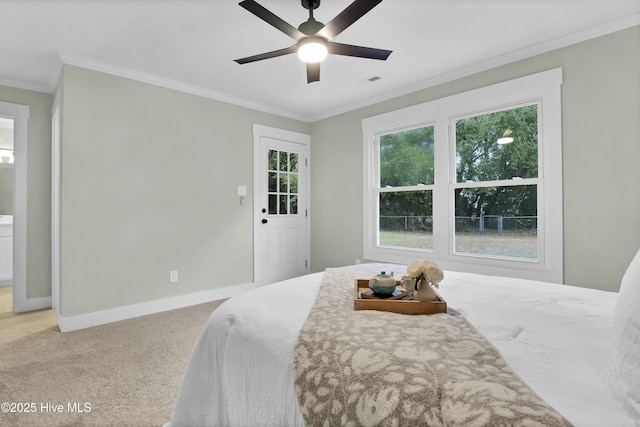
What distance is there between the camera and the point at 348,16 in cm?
187

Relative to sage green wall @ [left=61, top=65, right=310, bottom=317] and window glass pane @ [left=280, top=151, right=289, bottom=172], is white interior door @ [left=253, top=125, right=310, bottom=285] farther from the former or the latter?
sage green wall @ [left=61, top=65, right=310, bottom=317]

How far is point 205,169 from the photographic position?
3852 mm

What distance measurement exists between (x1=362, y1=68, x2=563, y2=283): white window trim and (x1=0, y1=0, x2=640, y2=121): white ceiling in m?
0.28

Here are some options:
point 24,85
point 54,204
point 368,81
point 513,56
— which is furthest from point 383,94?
point 24,85

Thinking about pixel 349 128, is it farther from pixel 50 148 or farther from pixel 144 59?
pixel 50 148

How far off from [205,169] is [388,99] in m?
2.33

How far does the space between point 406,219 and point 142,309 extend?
9.91ft

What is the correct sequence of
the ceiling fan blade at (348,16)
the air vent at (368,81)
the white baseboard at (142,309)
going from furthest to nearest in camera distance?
the air vent at (368,81) → the white baseboard at (142,309) → the ceiling fan blade at (348,16)

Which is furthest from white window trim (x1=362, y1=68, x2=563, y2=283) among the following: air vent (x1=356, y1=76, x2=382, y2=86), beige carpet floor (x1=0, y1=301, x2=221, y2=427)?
beige carpet floor (x1=0, y1=301, x2=221, y2=427)

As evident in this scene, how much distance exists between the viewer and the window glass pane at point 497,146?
3.00 metres

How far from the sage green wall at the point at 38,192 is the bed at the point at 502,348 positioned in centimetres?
333

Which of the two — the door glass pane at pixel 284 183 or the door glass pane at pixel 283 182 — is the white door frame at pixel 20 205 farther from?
the door glass pane at pixel 284 183

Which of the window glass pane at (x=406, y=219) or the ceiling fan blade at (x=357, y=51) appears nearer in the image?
the ceiling fan blade at (x=357, y=51)

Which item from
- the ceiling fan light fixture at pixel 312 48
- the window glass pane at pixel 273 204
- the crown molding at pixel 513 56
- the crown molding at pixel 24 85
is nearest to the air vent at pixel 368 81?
the crown molding at pixel 513 56
